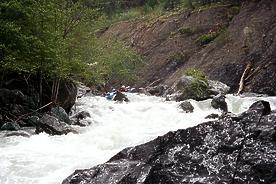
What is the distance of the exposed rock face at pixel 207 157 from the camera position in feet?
20.0

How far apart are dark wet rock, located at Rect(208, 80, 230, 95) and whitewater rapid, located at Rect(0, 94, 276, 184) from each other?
2.98m

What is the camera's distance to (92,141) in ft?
39.8

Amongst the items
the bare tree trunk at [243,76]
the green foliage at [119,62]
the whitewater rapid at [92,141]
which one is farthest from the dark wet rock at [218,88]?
the green foliage at [119,62]

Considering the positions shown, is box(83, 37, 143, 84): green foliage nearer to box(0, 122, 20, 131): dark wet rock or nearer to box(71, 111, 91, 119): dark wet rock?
box(71, 111, 91, 119): dark wet rock

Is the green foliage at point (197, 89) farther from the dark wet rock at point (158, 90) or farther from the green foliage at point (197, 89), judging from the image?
the dark wet rock at point (158, 90)

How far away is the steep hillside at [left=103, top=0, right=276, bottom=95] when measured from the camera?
24.9 meters

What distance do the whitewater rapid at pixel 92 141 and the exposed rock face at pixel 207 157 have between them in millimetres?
1643

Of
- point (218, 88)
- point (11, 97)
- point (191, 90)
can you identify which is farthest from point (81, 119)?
point (218, 88)

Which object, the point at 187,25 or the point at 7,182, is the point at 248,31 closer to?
the point at 187,25

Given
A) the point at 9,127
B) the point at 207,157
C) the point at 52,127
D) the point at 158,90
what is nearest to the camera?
the point at 207,157

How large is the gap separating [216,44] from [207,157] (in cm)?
2507

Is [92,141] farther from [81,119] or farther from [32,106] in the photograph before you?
[32,106]

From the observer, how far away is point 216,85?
24.7 meters

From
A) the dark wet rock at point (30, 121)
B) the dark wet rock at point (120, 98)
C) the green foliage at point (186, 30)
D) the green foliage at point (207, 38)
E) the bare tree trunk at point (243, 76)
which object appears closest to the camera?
the dark wet rock at point (30, 121)
